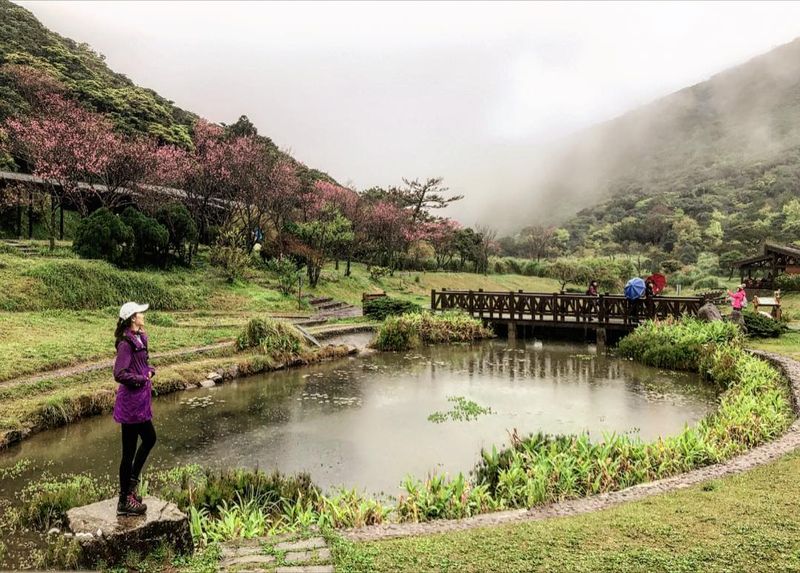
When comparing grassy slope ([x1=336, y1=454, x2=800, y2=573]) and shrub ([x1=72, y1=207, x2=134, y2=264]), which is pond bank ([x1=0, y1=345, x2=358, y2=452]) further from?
shrub ([x1=72, y1=207, x2=134, y2=264])

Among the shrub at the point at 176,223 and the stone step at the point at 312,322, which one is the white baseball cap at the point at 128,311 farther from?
the shrub at the point at 176,223

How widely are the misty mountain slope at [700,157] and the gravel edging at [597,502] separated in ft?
198

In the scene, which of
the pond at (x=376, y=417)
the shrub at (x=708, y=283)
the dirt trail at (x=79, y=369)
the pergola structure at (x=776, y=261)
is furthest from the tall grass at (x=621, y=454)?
the shrub at (x=708, y=283)

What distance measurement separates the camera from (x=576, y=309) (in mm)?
23406

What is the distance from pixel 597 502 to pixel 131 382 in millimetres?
5228

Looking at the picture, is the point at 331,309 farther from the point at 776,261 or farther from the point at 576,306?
the point at 776,261

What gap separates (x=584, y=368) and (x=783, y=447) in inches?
369

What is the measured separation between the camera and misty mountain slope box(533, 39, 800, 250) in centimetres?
8862

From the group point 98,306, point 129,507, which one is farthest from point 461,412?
point 98,306

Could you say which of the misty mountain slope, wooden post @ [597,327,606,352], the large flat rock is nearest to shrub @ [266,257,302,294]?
wooden post @ [597,327,606,352]

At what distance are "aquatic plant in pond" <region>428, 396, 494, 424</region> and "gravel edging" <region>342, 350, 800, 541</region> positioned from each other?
15.9 feet

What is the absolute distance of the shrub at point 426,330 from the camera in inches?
786

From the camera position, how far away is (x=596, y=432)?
10.4 meters

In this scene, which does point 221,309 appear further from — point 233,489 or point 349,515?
point 349,515
